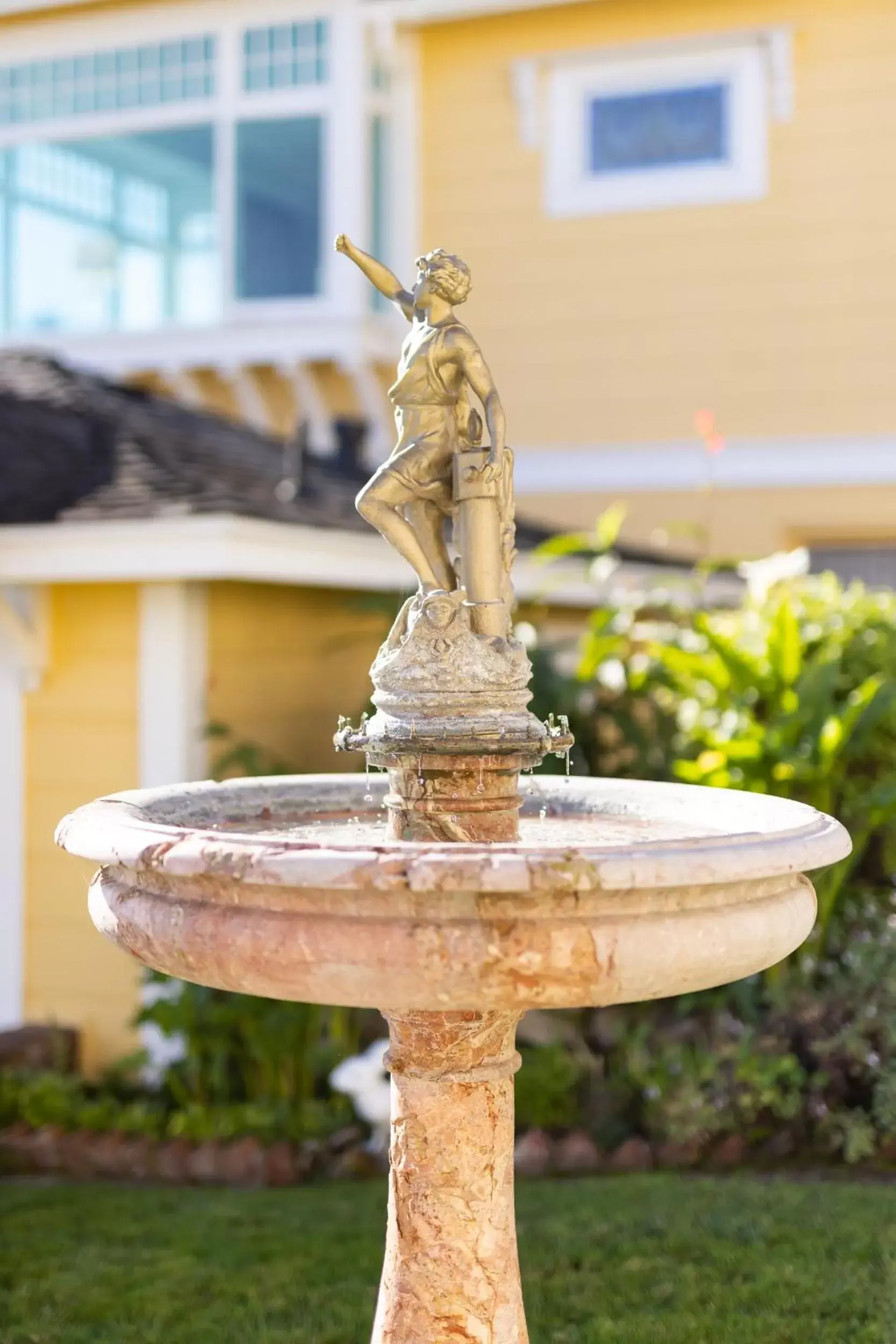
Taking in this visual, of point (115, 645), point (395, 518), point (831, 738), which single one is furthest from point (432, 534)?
point (115, 645)

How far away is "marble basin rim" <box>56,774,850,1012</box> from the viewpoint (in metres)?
2.31

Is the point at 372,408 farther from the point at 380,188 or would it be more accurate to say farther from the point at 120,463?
the point at 120,463

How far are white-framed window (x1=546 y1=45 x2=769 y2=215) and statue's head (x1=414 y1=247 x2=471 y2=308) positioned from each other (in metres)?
7.65

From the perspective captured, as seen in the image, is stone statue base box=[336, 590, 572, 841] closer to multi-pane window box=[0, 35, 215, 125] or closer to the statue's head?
the statue's head

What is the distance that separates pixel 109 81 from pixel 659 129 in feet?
13.9

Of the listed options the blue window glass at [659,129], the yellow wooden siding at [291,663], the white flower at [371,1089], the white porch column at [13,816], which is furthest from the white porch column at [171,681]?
the blue window glass at [659,129]

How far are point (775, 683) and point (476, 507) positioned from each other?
9.69ft

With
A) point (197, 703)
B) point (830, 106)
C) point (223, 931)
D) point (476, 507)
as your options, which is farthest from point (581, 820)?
point (830, 106)

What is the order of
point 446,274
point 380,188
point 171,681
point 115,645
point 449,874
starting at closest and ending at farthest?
point 449,874, point 446,274, point 171,681, point 115,645, point 380,188

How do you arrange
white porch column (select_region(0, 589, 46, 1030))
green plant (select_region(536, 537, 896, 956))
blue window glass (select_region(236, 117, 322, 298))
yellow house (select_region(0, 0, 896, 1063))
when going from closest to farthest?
1. green plant (select_region(536, 537, 896, 956))
2. white porch column (select_region(0, 589, 46, 1030))
3. yellow house (select_region(0, 0, 896, 1063))
4. blue window glass (select_region(236, 117, 322, 298))

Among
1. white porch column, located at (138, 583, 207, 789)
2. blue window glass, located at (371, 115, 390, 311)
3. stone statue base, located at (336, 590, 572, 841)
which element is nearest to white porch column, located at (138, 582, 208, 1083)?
white porch column, located at (138, 583, 207, 789)

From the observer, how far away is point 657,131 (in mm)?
10539

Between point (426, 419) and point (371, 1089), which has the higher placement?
point (426, 419)

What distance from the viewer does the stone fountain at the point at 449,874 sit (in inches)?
93.2
